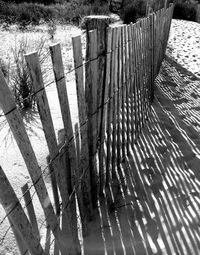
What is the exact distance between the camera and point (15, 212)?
116 cm

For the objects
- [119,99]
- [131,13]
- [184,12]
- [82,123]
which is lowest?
[184,12]

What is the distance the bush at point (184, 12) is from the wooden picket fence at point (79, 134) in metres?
13.3

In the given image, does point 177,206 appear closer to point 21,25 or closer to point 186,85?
point 186,85

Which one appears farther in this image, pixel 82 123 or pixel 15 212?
pixel 82 123

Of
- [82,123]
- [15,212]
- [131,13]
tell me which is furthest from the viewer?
[131,13]

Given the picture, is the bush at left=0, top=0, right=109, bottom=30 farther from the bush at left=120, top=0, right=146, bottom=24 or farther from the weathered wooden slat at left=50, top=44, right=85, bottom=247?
the weathered wooden slat at left=50, top=44, right=85, bottom=247

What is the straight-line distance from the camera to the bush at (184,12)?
14859 millimetres

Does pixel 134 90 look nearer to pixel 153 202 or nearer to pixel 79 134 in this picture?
pixel 153 202

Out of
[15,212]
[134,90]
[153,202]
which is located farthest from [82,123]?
[134,90]

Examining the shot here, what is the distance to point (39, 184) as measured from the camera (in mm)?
1305

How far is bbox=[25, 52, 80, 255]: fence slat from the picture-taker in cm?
114

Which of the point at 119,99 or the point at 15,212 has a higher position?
the point at 15,212

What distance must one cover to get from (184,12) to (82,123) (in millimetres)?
15029

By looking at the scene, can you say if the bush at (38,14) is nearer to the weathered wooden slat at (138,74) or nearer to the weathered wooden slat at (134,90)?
the weathered wooden slat at (138,74)
